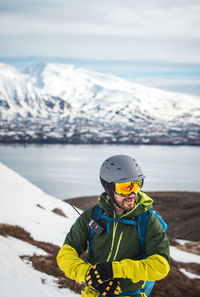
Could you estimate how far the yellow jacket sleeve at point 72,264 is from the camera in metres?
3.39

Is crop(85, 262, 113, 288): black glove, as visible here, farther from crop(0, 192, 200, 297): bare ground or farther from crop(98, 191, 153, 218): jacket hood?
crop(0, 192, 200, 297): bare ground

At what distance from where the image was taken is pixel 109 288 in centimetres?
329

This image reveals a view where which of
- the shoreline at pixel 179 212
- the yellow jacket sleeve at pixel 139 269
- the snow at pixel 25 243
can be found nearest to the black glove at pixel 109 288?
the yellow jacket sleeve at pixel 139 269

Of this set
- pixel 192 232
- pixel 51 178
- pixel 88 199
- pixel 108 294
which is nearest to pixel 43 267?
pixel 108 294

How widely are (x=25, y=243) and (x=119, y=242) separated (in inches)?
315

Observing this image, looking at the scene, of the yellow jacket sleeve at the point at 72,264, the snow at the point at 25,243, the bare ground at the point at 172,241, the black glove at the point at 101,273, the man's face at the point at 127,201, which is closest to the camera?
the black glove at the point at 101,273

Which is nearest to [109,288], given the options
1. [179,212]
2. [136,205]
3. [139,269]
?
[139,269]

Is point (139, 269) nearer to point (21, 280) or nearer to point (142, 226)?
point (142, 226)

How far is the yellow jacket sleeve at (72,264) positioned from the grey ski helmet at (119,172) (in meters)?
0.77

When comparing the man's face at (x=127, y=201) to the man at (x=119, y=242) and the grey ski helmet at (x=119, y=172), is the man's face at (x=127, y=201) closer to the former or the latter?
the man at (x=119, y=242)

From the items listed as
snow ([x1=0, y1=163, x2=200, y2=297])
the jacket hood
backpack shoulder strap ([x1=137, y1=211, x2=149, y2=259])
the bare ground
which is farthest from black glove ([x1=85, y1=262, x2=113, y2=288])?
the bare ground

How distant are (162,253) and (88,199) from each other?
51143 millimetres

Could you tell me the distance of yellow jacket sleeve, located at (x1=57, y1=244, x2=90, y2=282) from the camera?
3387 millimetres

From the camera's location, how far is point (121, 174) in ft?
12.0
